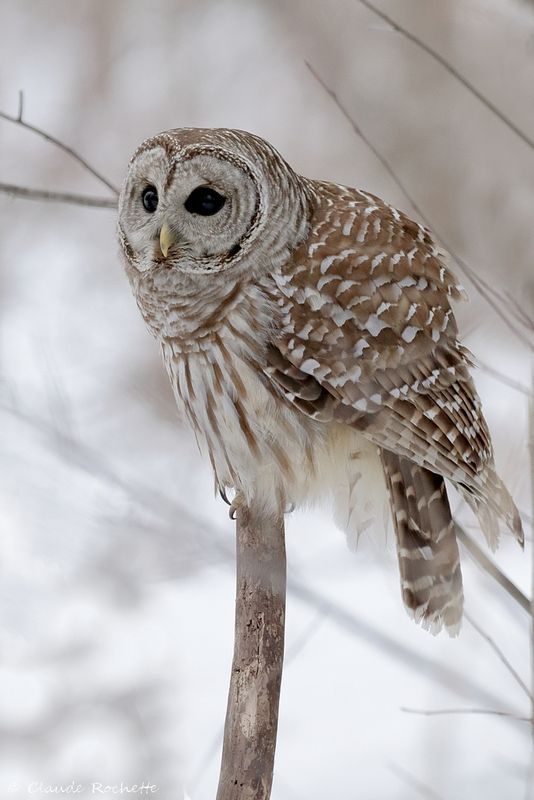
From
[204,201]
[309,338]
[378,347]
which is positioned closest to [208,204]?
[204,201]

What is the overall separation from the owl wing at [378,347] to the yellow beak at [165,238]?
0.77 feet

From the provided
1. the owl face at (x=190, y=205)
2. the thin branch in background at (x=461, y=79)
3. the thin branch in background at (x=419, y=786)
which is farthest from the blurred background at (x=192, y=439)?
the owl face at (x=190, y=205)

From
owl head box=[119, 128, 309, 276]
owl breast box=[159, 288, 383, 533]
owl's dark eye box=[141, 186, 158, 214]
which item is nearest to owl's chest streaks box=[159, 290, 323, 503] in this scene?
owl breast box=[159, 288, 383, 533]

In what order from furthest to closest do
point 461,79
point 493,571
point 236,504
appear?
point 236,504 → point 493,571 → point 461,79

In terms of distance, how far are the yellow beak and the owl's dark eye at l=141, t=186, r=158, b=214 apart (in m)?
0.08

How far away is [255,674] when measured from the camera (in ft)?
6.10

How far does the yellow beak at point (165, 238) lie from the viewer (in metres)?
1.92

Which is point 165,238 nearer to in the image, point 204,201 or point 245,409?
point 204,201

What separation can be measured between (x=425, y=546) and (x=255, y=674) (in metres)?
0.46

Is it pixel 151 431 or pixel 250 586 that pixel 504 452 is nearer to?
pixel 250 586

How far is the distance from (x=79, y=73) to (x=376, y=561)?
265 centimetres

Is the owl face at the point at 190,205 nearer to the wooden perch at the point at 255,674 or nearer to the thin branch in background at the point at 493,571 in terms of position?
the wooden perch at the point at 255,674

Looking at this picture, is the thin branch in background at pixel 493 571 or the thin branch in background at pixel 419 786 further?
the thin branch in background at pixel 419 786

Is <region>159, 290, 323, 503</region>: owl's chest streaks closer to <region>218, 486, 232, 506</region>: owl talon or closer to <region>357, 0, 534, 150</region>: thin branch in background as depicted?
<region>218, 486, 232, 506</region>: owl talon
